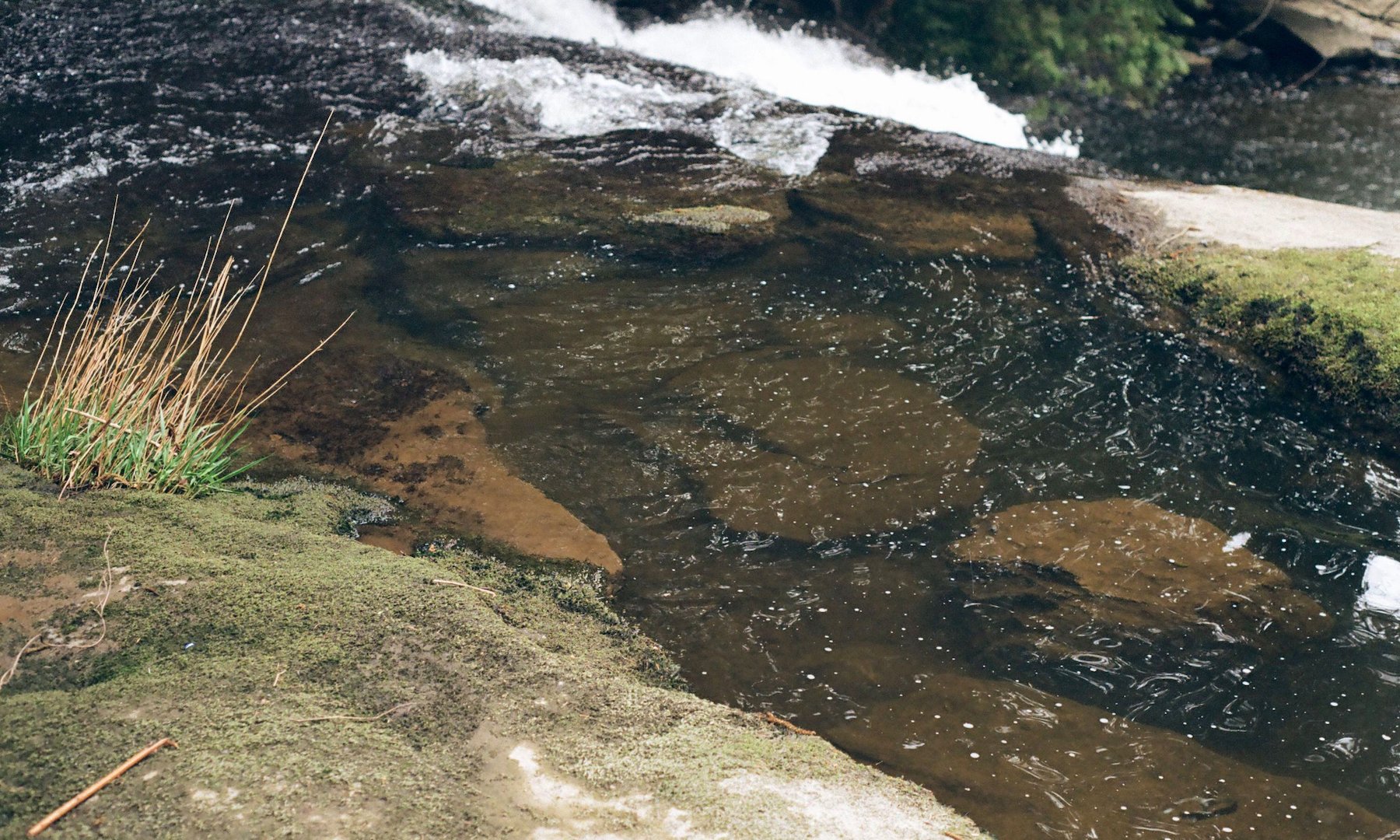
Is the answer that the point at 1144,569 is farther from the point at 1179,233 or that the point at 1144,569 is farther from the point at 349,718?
the point at 1179,233

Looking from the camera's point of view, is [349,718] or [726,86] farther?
[726,86]

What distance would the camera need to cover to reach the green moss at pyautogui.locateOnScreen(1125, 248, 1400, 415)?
4.98 m

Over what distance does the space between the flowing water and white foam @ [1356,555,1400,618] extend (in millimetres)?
19

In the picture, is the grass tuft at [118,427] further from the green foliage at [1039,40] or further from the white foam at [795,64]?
the green foliage at [1039,40]

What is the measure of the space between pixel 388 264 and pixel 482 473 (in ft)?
7.09

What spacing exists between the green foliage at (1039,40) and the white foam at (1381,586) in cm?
867

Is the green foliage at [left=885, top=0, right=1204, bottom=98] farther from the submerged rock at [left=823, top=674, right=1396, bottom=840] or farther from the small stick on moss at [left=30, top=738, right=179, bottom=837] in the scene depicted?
the small stick on moss at [left=30, top=738, right=179, bottom=837]

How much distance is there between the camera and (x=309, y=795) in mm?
2205

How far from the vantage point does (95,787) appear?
83.4 inches

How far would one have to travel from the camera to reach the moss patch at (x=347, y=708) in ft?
7.20

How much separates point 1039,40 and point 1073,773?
34.5ft

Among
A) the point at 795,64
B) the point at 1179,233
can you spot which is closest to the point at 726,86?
the point at 795,64

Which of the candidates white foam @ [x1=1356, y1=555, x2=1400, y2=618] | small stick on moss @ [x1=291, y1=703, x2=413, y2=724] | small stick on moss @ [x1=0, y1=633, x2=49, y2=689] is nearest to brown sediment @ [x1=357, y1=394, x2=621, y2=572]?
small stick on moss @ [x1=291, y1=703, x2=413, y2=724]

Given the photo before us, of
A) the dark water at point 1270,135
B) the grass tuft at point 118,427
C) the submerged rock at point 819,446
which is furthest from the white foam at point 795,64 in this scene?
the grass tuft at point 118,427
